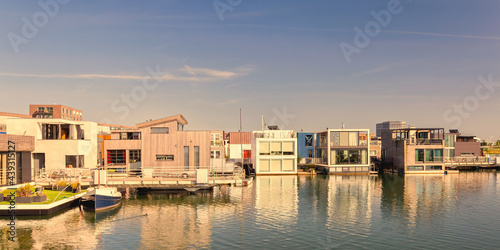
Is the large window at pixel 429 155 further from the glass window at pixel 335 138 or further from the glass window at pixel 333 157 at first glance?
the glass window at pixel 333 157

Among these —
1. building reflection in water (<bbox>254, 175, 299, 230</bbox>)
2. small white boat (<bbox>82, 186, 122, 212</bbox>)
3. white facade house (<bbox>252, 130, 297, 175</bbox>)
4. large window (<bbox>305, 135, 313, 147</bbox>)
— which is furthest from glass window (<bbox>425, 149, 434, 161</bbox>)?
small white boat (<bbox>82, 186, 122, 212</bbox>)

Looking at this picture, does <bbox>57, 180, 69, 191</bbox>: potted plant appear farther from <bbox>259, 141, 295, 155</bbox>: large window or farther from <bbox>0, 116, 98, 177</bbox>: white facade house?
<bbox>259, 141, 295, 155</bbox>: large window

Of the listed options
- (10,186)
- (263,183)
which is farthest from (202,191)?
(10,186)

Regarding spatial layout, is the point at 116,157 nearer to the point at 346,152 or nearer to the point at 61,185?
the point at 61,185

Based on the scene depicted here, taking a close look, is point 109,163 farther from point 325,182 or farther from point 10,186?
point 325,182

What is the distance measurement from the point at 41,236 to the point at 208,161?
31.3 m

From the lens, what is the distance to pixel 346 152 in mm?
79125

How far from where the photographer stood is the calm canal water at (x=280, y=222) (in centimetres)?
2802

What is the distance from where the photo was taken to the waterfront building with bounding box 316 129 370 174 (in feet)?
258

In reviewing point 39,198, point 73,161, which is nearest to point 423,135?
point 73,161

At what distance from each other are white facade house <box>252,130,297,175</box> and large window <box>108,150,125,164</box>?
26934 mm

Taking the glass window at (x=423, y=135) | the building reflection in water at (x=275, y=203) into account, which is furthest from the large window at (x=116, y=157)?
the glass window at (x=423, y=135)

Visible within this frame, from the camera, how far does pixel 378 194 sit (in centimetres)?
5103

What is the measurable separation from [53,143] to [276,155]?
41.5 meters
